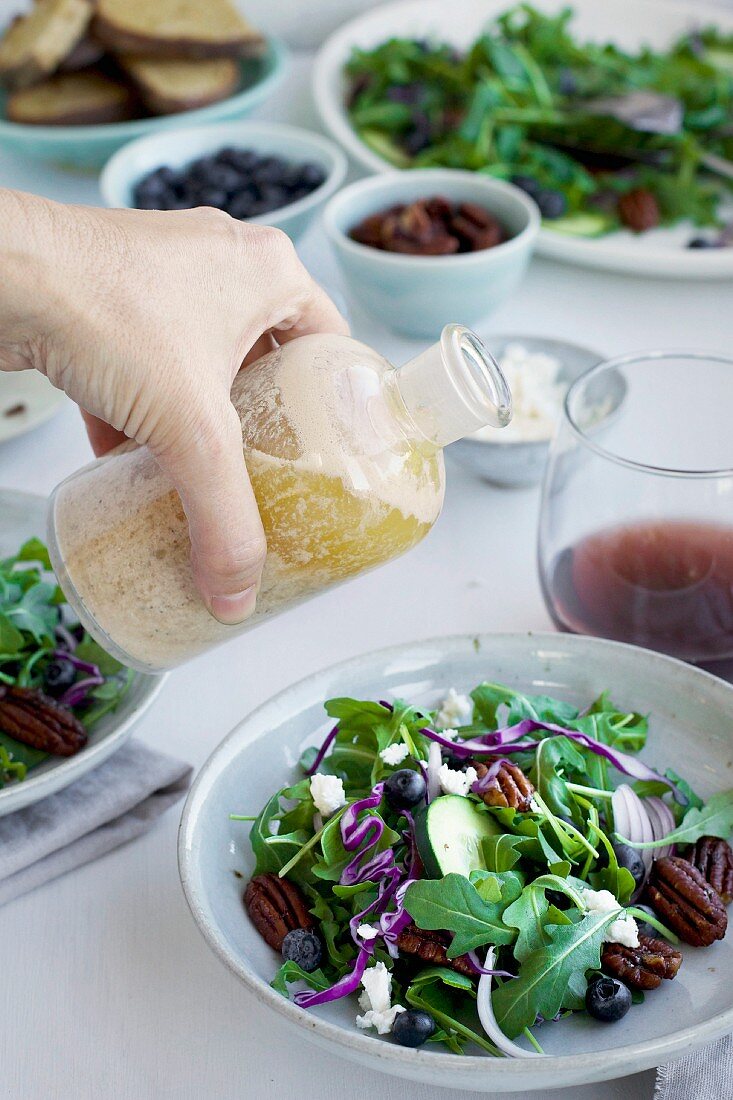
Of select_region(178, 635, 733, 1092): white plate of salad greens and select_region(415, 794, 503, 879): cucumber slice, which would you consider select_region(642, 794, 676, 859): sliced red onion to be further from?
select_region(415, 794, 503, 879): cucumber slice

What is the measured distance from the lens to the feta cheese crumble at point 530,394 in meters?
1.17

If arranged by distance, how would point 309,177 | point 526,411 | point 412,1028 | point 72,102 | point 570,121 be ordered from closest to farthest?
point 412,1028 → point 526,411 → point 309,177 → point 570,121 → point 72,102

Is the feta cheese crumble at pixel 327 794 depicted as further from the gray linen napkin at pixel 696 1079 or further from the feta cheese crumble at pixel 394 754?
the gray linen napkin at pixel 696 1079

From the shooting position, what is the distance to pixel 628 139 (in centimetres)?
169

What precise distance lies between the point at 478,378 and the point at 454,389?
2 cm

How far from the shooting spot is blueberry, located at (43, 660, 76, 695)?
2.94 feet

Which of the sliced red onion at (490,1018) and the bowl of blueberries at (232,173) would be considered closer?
the sliced red onion at (490,1018)

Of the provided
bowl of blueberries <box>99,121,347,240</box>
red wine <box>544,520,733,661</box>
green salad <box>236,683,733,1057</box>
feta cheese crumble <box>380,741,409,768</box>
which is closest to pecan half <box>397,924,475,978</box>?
green salad <box>236,683,733,1057</box>

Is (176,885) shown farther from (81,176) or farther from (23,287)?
(81,176)

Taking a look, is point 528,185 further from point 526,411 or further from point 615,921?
point 615,921

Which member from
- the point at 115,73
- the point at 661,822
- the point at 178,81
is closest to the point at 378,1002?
the point at 661,822

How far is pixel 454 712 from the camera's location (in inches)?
32.2

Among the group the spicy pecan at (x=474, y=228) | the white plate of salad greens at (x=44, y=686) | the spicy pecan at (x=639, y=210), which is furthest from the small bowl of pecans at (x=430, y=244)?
the white plate of salad greens at (x=44, y=686)

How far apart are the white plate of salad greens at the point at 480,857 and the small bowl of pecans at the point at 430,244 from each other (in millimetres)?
594
